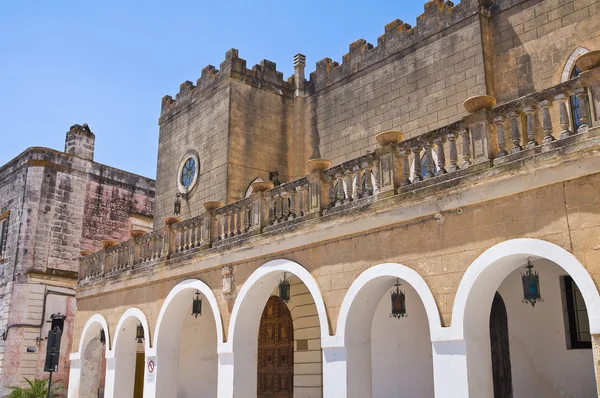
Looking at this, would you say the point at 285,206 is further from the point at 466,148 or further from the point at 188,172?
the point at 188,172

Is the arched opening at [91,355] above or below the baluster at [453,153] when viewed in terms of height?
below

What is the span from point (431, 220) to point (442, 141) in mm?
1078

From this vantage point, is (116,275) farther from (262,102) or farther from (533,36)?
(533,36)

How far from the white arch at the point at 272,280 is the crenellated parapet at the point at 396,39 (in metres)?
5.34

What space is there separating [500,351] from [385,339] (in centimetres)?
222

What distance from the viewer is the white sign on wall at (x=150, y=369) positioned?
42.7 feet

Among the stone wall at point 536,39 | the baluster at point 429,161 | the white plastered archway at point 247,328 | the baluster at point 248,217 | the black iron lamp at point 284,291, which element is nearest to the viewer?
the baluster at point 429,161

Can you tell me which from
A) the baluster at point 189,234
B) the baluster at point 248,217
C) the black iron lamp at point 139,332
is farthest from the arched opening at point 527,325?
the black iron lamp at point 139,332

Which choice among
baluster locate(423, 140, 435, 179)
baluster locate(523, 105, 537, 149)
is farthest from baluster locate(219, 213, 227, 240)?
baluster locate(523, 105, 537, 149)

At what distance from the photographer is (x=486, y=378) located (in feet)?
25.3

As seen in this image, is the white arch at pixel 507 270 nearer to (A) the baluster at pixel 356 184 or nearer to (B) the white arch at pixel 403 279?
(B) the white arch at pixel 403 279

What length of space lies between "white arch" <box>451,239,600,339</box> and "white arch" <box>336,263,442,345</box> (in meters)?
0.31

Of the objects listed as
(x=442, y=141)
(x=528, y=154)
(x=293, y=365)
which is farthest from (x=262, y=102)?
(x=528, y=154)

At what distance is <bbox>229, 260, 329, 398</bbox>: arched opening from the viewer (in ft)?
34.4
